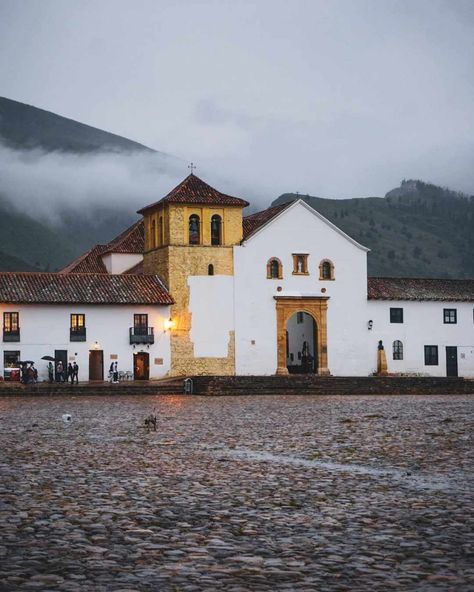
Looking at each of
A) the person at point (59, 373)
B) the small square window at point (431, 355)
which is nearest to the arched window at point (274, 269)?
the small square window at point (431, 355)

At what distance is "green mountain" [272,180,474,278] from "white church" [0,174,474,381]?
7612cm

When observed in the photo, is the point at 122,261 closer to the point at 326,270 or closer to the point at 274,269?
the point at 274,269

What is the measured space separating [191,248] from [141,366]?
648cm

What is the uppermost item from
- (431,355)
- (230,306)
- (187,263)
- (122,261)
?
(122,261)

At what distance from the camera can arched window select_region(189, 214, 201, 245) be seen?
2092 inches

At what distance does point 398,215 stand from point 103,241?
178 feet

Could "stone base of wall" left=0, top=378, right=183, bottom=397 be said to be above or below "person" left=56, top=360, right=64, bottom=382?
below

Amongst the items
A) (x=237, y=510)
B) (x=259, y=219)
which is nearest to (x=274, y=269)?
(x=259, y=219)

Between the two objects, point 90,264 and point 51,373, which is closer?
point 51,373

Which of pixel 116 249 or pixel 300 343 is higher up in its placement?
pixel 116 249

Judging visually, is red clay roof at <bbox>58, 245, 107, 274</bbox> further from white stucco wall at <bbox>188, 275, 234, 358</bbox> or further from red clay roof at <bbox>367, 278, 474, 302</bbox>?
red clay roof at <bbox>367, 278, 474, 302</bbox>

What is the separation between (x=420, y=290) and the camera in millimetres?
56438

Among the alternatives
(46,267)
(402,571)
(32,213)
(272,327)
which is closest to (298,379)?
(272,327)

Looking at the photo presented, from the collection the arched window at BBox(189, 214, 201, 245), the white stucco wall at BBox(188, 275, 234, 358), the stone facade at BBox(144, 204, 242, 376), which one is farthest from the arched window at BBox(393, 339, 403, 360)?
the arched window at BBox(189, 214, 201, 245)
